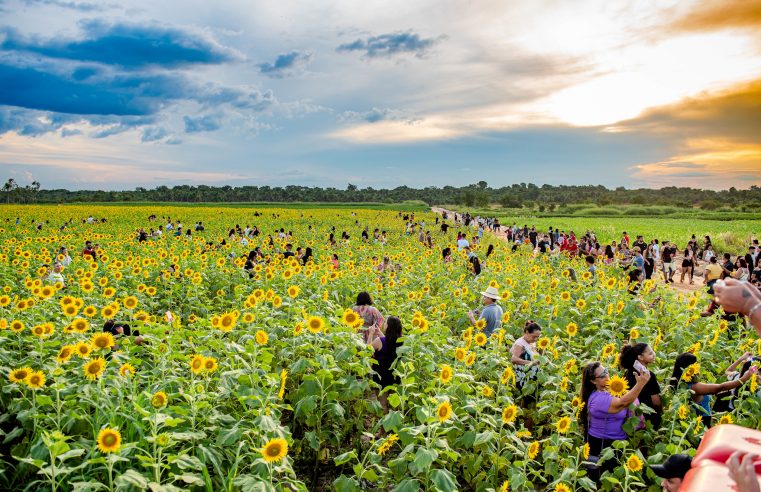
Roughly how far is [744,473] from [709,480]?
114 mm

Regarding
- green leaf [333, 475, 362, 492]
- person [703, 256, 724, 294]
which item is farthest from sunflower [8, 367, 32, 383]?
person [703, 256, 724, 294]

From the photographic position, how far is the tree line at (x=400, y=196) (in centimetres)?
10069

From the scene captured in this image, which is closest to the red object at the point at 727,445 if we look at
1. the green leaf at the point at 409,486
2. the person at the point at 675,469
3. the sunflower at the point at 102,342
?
the person at the point at 675,469

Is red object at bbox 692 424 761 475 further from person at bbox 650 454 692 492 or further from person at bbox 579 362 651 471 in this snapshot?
person at bbox 579 362 651 471

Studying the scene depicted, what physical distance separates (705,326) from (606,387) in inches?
181

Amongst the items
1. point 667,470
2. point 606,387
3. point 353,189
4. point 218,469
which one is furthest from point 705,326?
point 353,189

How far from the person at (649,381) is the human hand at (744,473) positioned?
3.55 m

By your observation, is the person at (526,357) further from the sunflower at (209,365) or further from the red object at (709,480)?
the red object at (709,480)

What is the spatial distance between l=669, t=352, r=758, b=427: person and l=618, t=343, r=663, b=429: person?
0.92ft

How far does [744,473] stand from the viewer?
4.91ft

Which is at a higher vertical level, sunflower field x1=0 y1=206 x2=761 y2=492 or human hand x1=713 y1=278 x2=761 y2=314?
human hand x1=713 y1=278 x2=761 y2=314

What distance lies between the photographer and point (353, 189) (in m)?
160

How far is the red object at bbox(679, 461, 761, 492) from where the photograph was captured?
1.52 meters

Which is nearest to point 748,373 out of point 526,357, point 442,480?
point 526,357
